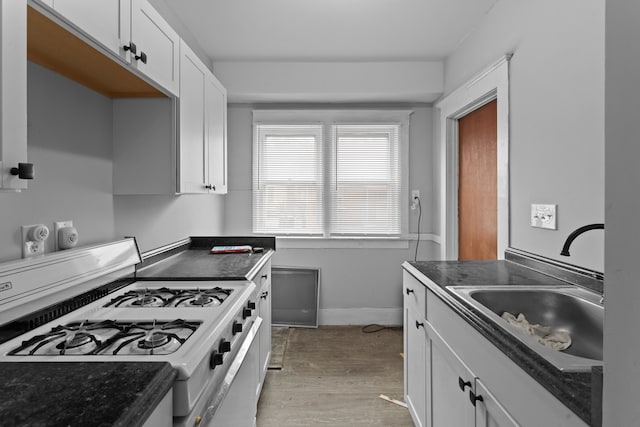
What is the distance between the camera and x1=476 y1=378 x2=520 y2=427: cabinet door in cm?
98

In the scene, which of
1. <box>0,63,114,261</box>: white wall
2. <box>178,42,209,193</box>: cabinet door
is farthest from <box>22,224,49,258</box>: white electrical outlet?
<box>178,42,209,193</box>: cabinet door

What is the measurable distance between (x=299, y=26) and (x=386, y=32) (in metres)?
0.67

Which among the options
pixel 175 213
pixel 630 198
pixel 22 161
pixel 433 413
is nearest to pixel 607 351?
pixel 630 198

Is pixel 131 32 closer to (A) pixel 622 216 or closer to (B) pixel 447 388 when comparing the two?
(A) pixel 622 216

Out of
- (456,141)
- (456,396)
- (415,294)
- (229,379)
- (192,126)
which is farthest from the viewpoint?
(456,141)

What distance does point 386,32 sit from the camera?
2.83 metres

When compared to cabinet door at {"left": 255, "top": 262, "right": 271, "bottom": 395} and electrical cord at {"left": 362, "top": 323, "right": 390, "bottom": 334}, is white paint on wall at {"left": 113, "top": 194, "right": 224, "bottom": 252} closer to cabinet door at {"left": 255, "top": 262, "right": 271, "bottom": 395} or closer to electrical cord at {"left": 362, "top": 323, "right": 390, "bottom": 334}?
cabinet door at {"left": 255, "top": 262, "right": 271, "bottom": 395}

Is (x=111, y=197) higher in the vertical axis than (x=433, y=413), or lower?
higher

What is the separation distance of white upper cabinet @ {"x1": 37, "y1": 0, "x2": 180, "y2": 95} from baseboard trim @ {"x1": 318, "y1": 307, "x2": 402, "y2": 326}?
105 inches

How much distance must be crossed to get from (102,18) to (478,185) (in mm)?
2556

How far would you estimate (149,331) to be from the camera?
112cm

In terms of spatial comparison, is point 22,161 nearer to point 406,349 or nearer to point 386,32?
point 406,349

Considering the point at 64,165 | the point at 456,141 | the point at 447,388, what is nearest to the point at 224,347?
the point at 447,388

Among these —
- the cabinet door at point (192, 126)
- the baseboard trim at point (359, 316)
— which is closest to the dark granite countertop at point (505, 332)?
the cabinet door at point (192, 126)
